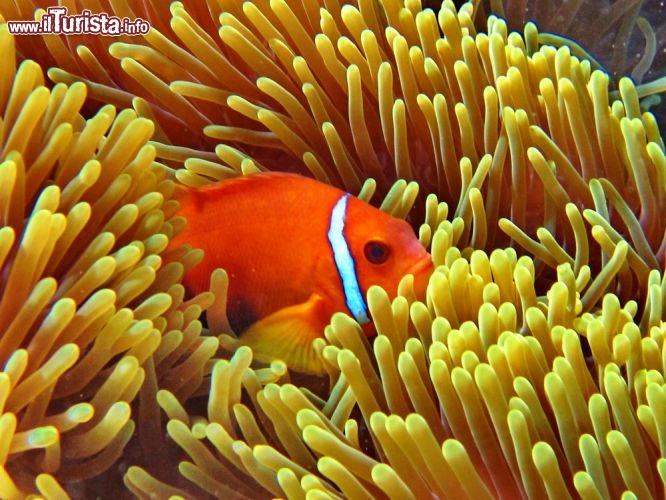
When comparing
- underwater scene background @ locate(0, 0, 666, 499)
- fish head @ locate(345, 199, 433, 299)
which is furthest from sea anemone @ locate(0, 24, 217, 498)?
fish head @ locate(345, 199, 433, 299)

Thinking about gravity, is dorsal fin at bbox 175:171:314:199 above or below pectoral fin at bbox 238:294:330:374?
above

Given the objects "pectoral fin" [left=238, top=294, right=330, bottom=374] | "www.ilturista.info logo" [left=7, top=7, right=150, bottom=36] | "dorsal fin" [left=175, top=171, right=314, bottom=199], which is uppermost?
"www.ilturista.info logo" [left=7, top=7, right=150, bottom=36]

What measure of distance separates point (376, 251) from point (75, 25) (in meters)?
0.70

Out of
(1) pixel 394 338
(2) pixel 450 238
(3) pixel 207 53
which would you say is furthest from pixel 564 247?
(3) pixel 207 53

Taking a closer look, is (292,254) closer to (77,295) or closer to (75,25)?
(77,295)

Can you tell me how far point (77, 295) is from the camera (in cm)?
95

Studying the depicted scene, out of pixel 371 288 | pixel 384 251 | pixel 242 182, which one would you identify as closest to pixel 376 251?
pixel 384 251

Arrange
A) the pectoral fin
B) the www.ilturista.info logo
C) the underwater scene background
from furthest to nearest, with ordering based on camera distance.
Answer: the www.ilturista.info logo < the pectoral fin < the underwater scene background

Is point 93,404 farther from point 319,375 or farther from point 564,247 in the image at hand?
point 564,247

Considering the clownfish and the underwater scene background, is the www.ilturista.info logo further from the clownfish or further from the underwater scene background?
the clownfish

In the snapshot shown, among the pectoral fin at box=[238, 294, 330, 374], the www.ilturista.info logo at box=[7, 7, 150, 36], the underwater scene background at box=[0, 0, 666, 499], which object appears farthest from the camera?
the www.ilturista.info logo at box=[7, 7, 150, 36]

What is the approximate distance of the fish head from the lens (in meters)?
1.11

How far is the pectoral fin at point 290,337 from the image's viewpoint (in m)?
1.09

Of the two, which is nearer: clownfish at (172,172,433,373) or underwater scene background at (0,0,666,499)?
underwater scene background at (0,0,666,499)
